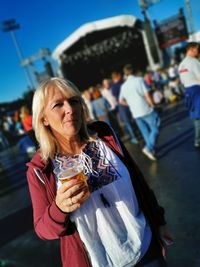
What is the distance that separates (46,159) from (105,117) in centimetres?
734

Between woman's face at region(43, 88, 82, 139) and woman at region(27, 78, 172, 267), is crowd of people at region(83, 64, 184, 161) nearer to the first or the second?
woman at region(27, 78, 172, 267)

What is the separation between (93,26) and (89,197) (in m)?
23.9

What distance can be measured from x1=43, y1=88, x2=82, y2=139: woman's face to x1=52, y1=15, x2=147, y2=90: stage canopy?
21.6 meters

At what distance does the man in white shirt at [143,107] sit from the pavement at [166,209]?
0.35m

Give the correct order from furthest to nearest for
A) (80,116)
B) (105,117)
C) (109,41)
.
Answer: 1. (109,41)
2. (105,117)
3. (80,116)

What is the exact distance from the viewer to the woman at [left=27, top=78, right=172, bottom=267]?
143cm

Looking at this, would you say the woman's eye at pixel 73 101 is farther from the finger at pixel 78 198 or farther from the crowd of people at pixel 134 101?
the crowd of people at pixel 134 101

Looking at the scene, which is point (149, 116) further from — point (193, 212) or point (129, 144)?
point (193, 212)

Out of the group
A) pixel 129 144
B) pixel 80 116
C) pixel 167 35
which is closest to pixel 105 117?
pixel 129 144

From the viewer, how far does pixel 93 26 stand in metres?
23.5

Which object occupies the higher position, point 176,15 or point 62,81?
point 176,15

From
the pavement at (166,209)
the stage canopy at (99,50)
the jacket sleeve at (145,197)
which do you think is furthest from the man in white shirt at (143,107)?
the stage canopy at (99,50)

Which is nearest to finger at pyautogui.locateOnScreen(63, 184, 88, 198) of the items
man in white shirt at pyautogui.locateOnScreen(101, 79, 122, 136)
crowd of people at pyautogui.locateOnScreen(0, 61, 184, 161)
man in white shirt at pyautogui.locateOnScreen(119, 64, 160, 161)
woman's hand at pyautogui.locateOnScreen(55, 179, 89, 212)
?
woman's hand at pyautogui.locateOnScreen(55, 179, 89, 212)

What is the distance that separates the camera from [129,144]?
25.7 feet
